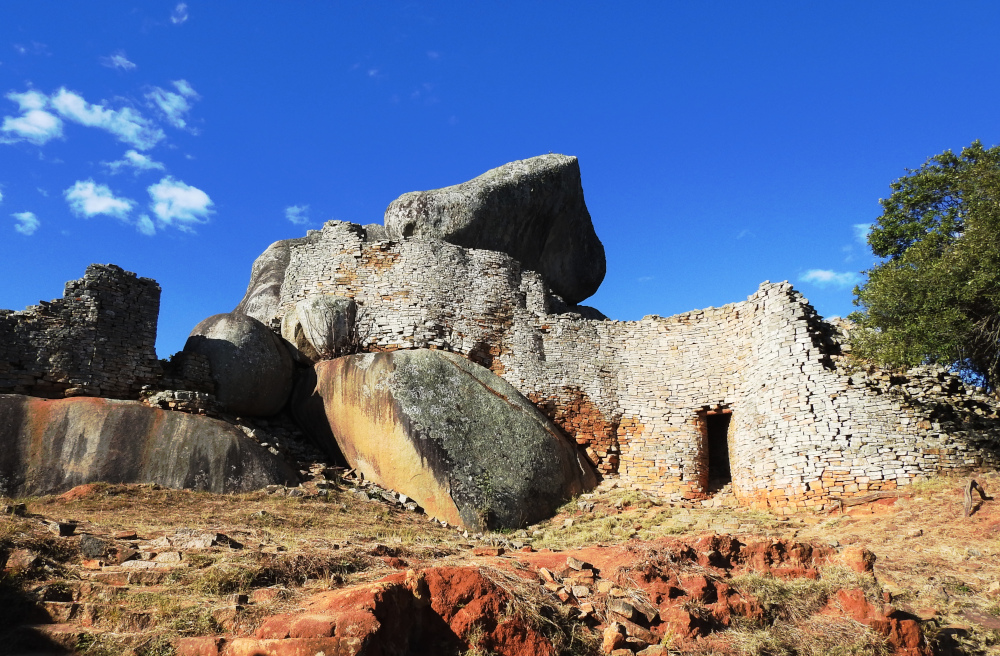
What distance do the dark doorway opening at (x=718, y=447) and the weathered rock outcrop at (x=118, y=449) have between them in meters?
10.6

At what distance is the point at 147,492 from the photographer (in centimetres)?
1261

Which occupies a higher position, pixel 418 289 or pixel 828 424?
pixel 418 289

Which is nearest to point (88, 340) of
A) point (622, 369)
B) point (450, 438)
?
point (450, 438)

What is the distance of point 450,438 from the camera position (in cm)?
1585

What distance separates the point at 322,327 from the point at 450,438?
16.9 feet

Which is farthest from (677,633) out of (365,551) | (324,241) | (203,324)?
(324,241)

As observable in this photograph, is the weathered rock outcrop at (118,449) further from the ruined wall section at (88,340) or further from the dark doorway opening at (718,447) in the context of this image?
the dark doorway opening at (718,447)

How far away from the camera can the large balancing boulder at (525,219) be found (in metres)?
21.9

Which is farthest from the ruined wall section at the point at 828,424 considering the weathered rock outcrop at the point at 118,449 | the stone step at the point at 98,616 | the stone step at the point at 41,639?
the stone step at the point at 41,639

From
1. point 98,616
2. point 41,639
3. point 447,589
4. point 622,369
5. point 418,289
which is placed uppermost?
point 418,289

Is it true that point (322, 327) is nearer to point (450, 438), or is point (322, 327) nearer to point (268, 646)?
point (450, 438)

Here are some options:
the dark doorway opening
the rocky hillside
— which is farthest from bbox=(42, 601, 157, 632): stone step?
the dark doorway opening

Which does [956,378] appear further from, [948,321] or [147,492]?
[147,492]

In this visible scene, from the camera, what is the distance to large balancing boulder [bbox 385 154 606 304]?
71.8ft
